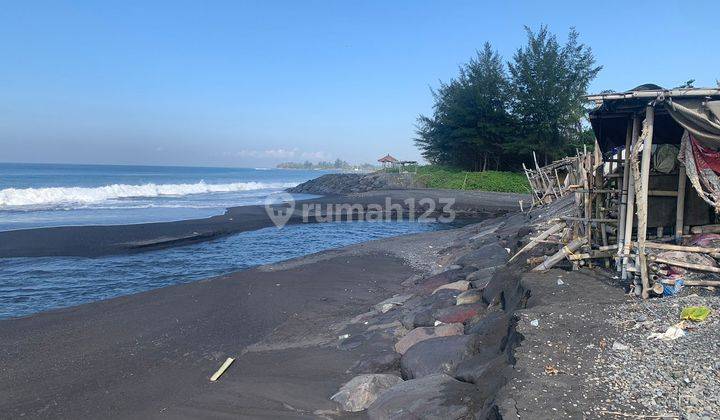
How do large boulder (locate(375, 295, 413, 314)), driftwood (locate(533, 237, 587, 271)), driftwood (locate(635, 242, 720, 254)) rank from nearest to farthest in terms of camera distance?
driftwood (locate(635, 242, 720, 254)) → driftwood (locate(533, 237, 587, 271)) → large boulder (locate(375, 295, 413, 314))

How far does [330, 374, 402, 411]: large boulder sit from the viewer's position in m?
6.08

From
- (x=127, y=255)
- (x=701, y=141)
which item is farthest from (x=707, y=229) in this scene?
(x=127, y=255)

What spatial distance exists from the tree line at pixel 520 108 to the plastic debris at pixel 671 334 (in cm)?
3531

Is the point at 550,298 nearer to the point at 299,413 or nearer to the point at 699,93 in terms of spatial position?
the point at 699,93

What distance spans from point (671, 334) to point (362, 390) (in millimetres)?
3668

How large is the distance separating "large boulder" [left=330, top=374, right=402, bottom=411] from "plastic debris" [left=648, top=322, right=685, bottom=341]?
317 cm

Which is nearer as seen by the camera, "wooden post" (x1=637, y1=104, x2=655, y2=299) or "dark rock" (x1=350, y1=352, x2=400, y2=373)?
"wooden post" (x1=637, y1=104, x2=655, y2=299)

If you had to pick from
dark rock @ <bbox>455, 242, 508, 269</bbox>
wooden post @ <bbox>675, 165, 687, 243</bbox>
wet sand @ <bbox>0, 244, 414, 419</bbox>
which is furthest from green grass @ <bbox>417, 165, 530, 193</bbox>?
wooden post @ <bbox>675, 165, 687, 243</bbox>

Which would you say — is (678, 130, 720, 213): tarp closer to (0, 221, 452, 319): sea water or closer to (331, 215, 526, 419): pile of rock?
(331, 215, 526, 419): pile of rock

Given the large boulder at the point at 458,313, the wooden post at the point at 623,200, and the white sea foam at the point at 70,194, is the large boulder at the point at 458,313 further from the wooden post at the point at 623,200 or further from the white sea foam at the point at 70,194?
the white sea foam at the point at 70,194

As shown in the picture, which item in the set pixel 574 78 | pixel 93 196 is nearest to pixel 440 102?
pixel 574 78

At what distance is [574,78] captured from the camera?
129 ft

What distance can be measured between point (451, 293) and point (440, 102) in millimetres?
39683

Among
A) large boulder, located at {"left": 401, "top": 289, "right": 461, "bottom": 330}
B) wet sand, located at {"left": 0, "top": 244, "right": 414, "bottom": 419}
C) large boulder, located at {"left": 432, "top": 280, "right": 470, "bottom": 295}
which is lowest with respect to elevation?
wet sand, located at {"left": 0, "top": 244, "right": 414, "bottom": 419}
